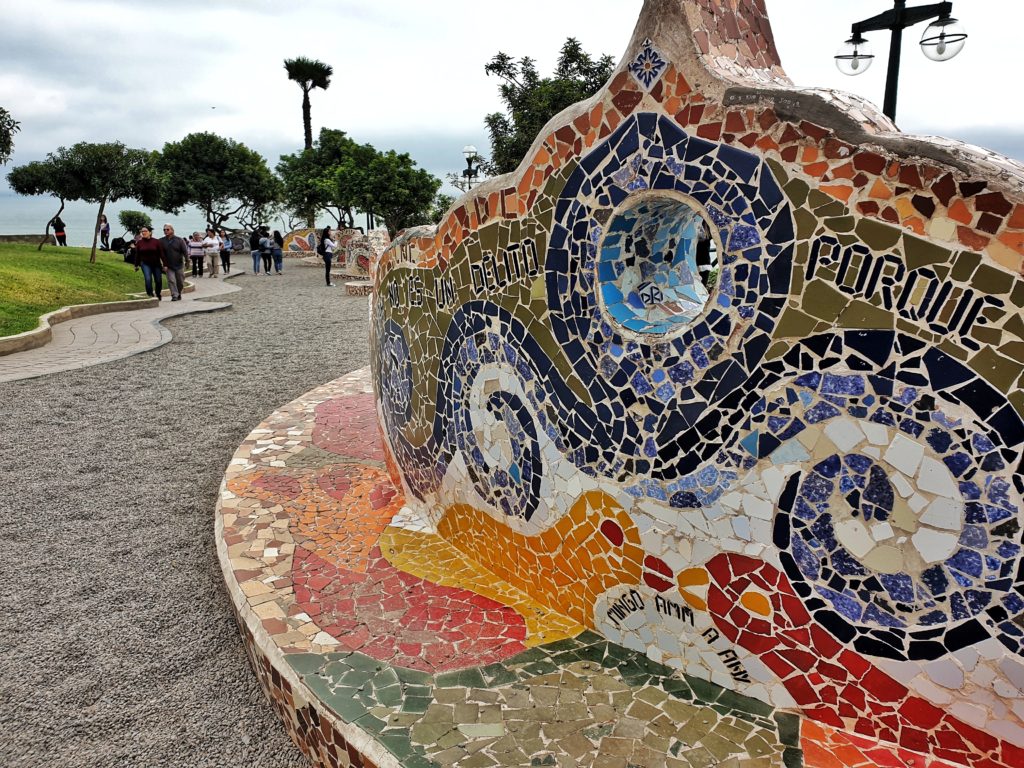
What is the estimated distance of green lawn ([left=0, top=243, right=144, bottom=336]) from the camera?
11.9 meters

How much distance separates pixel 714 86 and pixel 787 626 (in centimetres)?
196

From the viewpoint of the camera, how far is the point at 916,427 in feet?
7.02

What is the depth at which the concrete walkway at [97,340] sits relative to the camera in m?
9.30

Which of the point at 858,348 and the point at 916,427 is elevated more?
the point at 858,348

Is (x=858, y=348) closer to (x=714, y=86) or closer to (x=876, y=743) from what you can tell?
(x=714, y=86)

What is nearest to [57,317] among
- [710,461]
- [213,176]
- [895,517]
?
[710,461]

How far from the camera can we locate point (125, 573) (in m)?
4.41

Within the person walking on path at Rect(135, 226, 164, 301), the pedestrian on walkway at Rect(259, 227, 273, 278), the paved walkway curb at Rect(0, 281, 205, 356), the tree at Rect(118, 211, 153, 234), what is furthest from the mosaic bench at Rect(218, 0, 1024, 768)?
the tree at Rect(118, 211, 153, 234)

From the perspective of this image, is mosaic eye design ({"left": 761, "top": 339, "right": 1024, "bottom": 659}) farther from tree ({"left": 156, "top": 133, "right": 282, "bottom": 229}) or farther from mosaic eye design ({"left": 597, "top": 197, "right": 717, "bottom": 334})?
tree ({"left": 156, "top": 133, "right": 282, "bottom": 229})

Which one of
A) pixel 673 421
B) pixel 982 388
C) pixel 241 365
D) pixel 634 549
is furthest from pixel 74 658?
pixel 241 365

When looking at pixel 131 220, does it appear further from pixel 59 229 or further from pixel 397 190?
pixel 397 190

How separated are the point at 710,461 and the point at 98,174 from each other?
73.4 feet

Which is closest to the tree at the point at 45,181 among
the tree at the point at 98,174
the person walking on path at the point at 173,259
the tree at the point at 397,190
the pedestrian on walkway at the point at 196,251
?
the tree at the point at 98,174

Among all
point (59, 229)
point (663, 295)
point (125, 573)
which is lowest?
point (125, 573)
